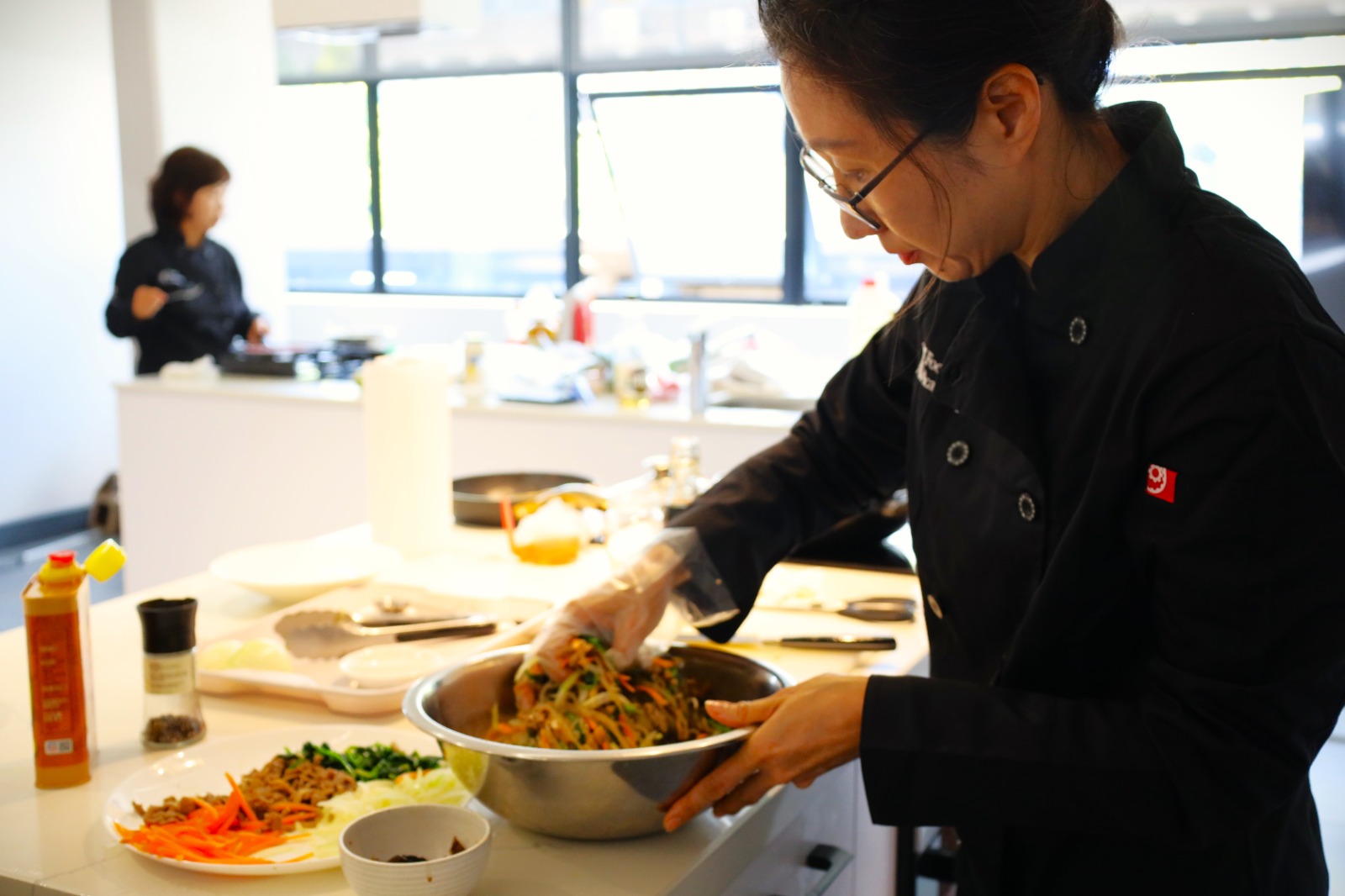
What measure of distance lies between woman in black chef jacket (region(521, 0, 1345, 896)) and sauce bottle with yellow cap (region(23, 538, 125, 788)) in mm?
557

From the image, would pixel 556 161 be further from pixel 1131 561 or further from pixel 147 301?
pixel 1131 561

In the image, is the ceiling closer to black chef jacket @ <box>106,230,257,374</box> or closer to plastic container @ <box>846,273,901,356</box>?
plastic container @ <box>846,273,901,356</box>

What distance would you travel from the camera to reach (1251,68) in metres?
6.07

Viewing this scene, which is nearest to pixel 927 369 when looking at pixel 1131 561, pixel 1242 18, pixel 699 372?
pixel 1131 561

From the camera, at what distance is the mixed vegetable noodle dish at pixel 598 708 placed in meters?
1.09

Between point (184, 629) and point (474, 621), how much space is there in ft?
1.38

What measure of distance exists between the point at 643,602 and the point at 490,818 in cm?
28

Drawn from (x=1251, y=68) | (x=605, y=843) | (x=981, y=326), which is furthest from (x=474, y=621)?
(x=1251, y=68)

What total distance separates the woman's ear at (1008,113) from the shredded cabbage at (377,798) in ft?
2.25

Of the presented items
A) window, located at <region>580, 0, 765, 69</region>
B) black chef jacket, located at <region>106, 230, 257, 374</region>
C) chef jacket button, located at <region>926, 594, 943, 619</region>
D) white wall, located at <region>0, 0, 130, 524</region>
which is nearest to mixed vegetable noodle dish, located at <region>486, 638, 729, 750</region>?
chef jacket button, located at <region>926, 594, 943, 619</region>

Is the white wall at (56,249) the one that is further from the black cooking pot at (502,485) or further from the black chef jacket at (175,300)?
the black cooking pot at (502,485)

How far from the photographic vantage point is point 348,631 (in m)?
1.53

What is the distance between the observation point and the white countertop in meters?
3.61

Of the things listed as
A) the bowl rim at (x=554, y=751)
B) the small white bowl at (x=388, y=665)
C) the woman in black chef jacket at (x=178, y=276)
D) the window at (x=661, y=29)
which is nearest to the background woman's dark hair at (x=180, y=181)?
the woman in black chef jacket at (x=178, y=276)
